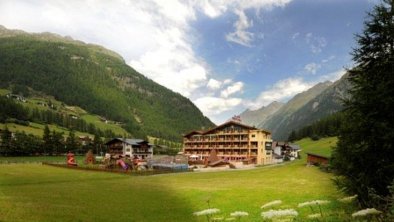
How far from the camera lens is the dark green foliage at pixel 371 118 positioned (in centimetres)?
2433

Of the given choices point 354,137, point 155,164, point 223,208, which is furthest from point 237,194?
point 155,164

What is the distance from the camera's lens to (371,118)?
82.6 feet

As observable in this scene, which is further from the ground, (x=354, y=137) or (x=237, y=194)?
(x=354, y=137)

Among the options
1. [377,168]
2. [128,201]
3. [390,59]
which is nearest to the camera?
[377,168]

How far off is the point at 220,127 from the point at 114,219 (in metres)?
142

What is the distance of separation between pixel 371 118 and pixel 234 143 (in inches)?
5652

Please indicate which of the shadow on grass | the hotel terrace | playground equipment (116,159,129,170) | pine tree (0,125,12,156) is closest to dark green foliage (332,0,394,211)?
the shadow on grass

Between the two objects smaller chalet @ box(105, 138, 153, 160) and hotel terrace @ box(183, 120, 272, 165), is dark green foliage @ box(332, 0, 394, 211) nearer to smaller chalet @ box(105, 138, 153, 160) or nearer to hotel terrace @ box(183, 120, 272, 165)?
hotel terrace @ box(183, 120, 272, 165)

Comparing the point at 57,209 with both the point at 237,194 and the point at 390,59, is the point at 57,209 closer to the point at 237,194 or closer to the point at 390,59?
the point at 237,194

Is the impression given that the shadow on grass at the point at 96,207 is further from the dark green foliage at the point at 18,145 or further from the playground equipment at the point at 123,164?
the dark green foliage at the point at 18,145

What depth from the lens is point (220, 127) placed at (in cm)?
17288

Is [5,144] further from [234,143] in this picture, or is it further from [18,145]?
[234,143]

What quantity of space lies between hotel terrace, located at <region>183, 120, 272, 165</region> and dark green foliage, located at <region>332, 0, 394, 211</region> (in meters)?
130

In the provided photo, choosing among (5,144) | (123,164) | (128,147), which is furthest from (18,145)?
(123,164)
